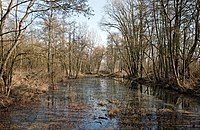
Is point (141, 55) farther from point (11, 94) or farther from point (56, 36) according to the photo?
point (11, 94)

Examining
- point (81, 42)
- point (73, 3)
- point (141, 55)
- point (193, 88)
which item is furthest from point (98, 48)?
point (73, 3)

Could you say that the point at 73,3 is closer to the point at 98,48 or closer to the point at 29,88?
the point at 29,88

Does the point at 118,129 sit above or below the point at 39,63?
below

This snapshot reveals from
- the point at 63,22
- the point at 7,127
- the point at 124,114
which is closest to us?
the point at 7,127

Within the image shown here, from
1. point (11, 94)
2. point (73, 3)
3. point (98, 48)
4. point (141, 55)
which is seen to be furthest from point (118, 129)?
point (98, 48)

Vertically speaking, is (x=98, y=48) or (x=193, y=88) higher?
(x=98, y=48)

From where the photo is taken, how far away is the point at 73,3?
10.3 metres

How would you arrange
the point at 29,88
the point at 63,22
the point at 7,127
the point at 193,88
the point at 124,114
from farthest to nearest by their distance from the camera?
the point at 63,22 < the point at 193,88 < the point at 29,88 < the point at 124,114 < the point at 7,127

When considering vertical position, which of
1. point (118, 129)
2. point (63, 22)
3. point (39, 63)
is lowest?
point (118, 129)

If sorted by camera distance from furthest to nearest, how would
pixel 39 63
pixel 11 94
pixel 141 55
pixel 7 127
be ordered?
1. pixel 141 55
2. pixel 39 63
3. pixel 11 94
4. pixel 7 127

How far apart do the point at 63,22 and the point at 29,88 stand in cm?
1238

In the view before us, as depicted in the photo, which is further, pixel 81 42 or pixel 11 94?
pixel 81 42

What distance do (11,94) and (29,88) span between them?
9.75ft

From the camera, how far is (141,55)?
3281cm
